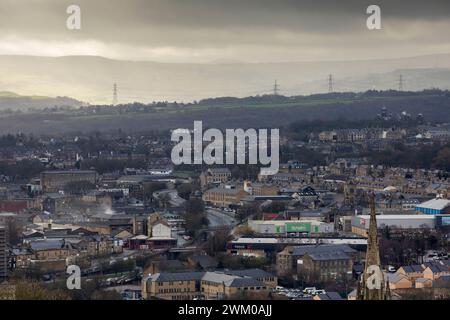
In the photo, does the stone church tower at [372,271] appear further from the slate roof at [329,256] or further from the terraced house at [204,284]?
the slate roof at [329,256]

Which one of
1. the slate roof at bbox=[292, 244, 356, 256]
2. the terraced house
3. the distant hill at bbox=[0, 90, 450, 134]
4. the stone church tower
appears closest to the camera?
the stone church tower

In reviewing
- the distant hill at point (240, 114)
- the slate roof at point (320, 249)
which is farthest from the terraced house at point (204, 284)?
the distant hill at point (240, 114)

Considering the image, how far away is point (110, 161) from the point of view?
39.8m

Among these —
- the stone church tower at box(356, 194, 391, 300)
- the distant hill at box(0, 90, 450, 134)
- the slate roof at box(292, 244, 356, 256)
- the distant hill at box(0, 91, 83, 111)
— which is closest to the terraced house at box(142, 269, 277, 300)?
the slate roof at box(292, 244, 356, 256)

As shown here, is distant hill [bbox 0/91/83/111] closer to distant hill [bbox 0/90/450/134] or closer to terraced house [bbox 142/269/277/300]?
distant hill [bbox 0/90/450/134]

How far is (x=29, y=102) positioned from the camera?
7819 centimetres

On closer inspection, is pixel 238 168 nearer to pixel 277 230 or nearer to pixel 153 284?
pixel 277 230

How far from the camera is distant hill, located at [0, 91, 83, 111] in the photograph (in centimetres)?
7700

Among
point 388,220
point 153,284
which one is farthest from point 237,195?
point 153,284

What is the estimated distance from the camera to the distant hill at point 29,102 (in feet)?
253

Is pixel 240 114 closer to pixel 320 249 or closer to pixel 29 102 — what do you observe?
pixel 29 102

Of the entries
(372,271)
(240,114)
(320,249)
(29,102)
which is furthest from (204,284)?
(29,102)

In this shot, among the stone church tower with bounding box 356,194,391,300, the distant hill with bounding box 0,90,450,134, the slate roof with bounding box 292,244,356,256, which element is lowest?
the slate roof with bounding box 292,244,356,256

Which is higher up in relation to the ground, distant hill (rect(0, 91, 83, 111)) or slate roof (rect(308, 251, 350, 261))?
distant hill (rect(0, 91, 83, 111))
